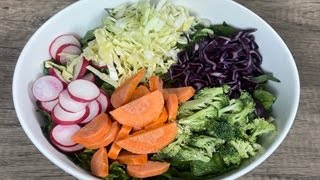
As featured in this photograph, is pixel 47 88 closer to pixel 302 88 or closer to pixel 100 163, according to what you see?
pixel 100 163

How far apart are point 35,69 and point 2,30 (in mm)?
249

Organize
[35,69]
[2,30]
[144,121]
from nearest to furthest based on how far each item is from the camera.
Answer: [144,121] → [35,69] → [2,30]

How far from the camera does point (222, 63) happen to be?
1.63 metres

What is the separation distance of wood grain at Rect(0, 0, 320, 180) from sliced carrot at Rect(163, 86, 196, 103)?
0.26 m

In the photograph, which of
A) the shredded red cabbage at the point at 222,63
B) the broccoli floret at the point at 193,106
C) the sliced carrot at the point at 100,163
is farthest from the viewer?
the shredded red cabbage at the point at 222,63

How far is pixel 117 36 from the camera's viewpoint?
1644mm

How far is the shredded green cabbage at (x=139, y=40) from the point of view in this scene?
1616 millimetres

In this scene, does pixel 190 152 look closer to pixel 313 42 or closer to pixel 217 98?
pixel 217 98

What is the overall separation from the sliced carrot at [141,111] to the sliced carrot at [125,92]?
0.04m

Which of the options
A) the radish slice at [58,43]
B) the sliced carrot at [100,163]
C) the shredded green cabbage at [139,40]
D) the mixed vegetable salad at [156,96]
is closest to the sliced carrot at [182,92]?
the mixed vegetable salad at [156,96]

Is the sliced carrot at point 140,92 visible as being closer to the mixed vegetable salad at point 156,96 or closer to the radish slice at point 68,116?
the mixed vegetable salad at point 156,96

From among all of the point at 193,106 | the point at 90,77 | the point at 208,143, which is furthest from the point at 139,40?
the point at 208,143

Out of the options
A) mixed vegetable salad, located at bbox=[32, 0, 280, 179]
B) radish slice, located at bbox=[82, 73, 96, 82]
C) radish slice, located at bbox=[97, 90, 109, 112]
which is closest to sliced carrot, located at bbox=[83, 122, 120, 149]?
mixed vegetable salad, located at bbox=[32, 0, 280, 179]

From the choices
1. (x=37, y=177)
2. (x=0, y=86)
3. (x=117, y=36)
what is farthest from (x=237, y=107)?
(x=0, y=86)
